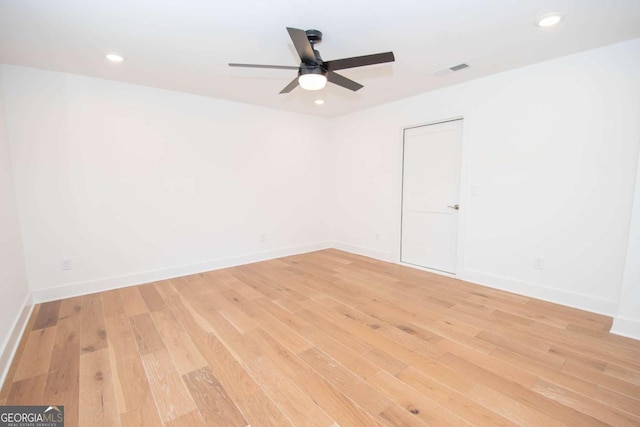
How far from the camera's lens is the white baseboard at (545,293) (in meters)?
2.73

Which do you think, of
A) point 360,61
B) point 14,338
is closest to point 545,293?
point 360,61

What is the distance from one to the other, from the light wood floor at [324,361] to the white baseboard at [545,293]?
118mm

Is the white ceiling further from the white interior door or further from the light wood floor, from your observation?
the light wood floor

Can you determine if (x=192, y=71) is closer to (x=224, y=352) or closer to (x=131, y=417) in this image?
(x=224, y=352)

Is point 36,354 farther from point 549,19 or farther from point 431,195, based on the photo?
point 549,19

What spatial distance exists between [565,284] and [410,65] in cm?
282

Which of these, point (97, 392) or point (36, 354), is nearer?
point (97, 392)

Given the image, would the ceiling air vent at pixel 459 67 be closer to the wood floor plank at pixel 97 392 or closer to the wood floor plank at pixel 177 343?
the wood floor plank at pixel 177 343

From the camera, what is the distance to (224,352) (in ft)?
7.11

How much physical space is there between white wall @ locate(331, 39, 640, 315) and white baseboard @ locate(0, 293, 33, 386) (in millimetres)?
4440

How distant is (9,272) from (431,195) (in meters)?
4.69

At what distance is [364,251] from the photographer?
199 inches

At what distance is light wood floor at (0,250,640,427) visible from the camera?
161cm

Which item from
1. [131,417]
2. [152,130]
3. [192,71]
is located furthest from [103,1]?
[131,417]
